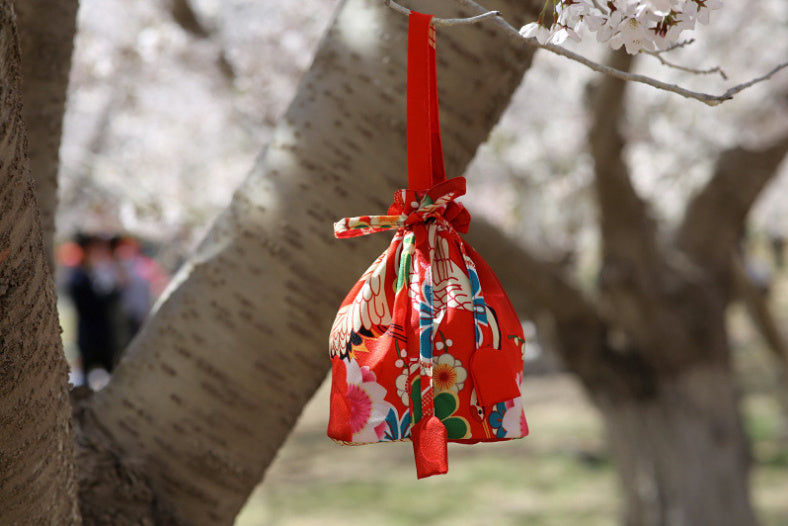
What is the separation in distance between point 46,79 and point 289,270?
696mm

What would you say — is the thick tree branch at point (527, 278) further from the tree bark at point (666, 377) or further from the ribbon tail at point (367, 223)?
the ribbon tail at point (367, 223)

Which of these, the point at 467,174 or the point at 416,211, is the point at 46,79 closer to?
the point at 416,211

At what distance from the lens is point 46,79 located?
159 centimetres

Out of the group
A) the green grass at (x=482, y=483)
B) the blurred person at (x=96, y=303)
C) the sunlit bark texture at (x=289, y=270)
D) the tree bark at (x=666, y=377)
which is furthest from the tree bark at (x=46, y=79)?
the blurred person at (x=96, y=303)

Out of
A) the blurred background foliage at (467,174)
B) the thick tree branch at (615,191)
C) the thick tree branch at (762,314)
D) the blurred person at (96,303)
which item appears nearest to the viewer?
the thick tree branch at (615,191)

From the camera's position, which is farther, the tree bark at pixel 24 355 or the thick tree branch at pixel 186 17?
the thick tree branch at pixel 186 17

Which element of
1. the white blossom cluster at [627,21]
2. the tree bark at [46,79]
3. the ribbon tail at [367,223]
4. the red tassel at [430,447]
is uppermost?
the tree bark at [46,79]

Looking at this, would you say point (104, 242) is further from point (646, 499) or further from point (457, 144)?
point (457, 144)

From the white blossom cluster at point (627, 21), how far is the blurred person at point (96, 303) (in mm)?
5883

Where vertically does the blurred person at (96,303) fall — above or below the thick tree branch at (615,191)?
above

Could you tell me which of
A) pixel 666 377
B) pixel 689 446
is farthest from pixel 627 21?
pixel 689 446

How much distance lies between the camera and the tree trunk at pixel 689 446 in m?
4.28

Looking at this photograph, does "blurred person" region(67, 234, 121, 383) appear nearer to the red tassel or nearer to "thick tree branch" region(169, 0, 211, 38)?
"thick tree branch" region(169, 0, 211, 38)

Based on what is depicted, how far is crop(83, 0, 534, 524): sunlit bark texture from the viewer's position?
56.1 inches
